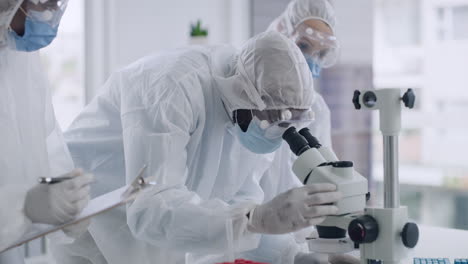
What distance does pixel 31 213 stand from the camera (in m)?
1.08

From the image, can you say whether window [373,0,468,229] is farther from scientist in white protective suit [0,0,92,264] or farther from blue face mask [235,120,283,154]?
scientist in white protective suit [0,0,92,264]

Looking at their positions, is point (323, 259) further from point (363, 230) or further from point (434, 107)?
point (434, 107)

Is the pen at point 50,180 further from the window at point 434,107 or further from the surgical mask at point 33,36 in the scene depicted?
the window at point 434,107

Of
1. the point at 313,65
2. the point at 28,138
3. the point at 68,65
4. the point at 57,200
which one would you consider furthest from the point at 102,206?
the point at 68,65

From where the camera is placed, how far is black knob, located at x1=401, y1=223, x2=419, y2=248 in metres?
1.11

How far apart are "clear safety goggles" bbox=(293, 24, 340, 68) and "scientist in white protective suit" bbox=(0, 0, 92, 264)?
108 cm

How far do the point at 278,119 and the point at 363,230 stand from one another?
1.40 feet

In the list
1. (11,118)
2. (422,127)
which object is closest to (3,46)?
(11,118)

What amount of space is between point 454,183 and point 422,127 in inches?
25.0

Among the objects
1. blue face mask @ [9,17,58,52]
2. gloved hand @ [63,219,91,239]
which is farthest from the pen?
blue face mask @ [9,17,58,52]

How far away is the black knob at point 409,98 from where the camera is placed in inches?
44.5

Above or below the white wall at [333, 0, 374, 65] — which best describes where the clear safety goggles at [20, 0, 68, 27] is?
below

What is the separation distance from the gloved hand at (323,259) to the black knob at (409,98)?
52 centimetres

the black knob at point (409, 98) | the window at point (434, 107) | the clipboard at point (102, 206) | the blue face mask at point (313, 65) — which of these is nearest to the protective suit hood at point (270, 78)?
the black knob at point (409, 98)
